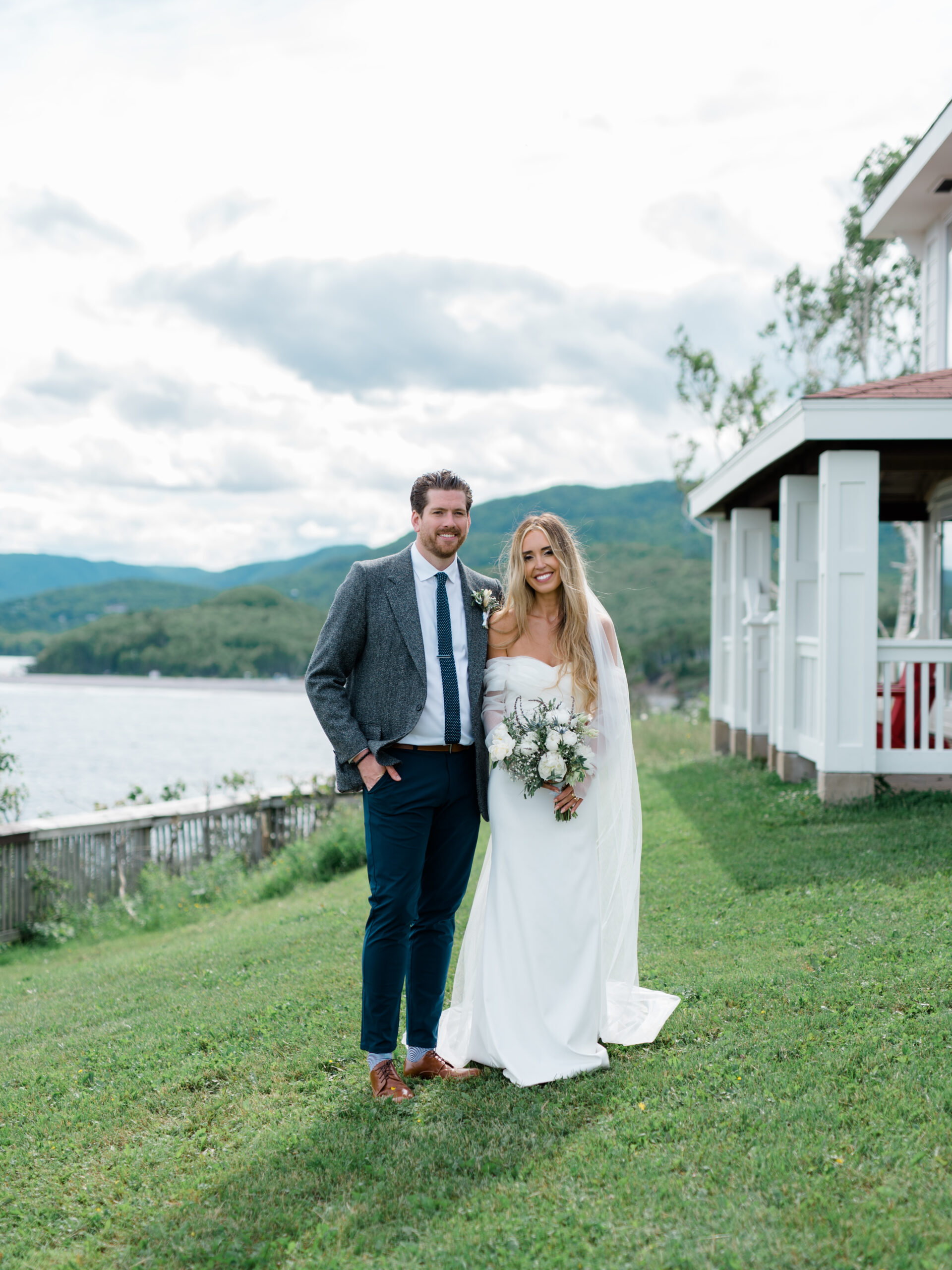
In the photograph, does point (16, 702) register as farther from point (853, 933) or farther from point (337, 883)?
point (853, 933)

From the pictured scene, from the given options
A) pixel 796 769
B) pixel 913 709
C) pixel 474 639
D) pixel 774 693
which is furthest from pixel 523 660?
pixel 774 693

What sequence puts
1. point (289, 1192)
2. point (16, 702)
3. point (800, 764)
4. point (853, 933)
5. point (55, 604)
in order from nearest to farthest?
point (289, 1192), point (853, 933), point (800, 764), point (16, 702), point (55, 604)

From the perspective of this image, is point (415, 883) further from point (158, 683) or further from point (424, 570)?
point (158, 683)

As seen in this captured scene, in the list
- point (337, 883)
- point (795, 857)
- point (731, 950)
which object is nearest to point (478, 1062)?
point (731, 950)

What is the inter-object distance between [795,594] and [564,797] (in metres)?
6.16

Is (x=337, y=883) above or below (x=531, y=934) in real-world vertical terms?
below

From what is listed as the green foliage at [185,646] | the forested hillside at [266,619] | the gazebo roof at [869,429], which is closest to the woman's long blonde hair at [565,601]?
the gazebo roof at [869,429]

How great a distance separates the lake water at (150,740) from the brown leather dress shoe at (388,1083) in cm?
975

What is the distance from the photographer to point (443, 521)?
4082 mm

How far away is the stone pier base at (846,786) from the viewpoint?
28.2ft

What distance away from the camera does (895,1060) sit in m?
3.91

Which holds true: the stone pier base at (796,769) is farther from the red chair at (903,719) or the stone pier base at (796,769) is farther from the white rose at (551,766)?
the white rose at (551,766)

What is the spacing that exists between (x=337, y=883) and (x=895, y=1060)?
696 cm

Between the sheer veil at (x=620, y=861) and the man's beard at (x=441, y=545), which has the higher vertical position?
the man's beard at (x=441, y=545)
